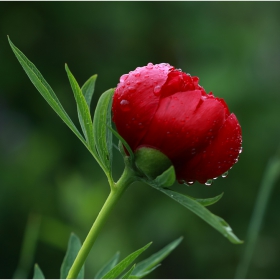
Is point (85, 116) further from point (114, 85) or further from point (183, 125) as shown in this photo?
point (114, 85)

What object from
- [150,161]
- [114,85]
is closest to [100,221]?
[150,161]

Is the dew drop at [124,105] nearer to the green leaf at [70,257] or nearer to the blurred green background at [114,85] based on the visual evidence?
the green leaf at [70,257]

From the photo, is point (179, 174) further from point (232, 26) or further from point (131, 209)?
point (232, 26)

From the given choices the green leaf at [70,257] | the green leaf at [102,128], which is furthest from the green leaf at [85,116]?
the green leaf at [70,257]

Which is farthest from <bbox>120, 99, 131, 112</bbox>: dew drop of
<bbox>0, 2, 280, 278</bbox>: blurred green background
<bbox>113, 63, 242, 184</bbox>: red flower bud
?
<bbox>0, 2, 280, 278</bbox>: blurred green background

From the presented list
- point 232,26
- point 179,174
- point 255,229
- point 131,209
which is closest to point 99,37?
point 232,26
